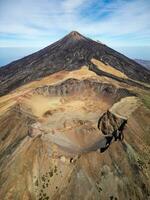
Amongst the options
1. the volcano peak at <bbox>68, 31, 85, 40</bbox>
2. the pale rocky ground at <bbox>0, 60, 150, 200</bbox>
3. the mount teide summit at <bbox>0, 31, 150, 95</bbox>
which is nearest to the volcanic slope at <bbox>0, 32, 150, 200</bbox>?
the pale rocky ground at <bbox>0, 60, 150, 200</bbox>

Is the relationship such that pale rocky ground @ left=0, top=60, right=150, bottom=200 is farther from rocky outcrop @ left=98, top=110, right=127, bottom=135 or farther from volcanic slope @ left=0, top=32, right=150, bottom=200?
rocky outcrop @ left=98, top=110, right=127, bottom=135

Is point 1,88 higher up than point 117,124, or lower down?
lower down

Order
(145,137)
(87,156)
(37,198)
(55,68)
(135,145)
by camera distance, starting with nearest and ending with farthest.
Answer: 1. (37,198)
2. (87,156)
3. (135,145)
4. (145,137)
5. (55,68)

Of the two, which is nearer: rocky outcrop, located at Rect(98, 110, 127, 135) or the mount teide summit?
rocky outcrop, located at Rect(98, 110, 127, 135)

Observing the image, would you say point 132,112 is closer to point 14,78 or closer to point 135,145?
point 135,145

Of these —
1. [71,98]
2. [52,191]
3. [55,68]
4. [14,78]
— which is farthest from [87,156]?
[14,78]

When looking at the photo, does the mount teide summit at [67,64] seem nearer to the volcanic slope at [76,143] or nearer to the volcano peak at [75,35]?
the volcano peak at [75,35]

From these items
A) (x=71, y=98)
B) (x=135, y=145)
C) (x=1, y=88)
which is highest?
(x=135, y=145)

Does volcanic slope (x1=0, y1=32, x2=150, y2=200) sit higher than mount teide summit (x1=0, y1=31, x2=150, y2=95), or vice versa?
volcanic slope (x1=0, y1=32, x2=150, y2=200)

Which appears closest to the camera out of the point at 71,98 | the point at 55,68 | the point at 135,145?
the point at 135,145

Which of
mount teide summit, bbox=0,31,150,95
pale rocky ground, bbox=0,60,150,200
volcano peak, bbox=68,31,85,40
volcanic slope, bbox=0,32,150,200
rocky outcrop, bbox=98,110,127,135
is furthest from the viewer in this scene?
volcano peak, bbox=68,31,85,40
